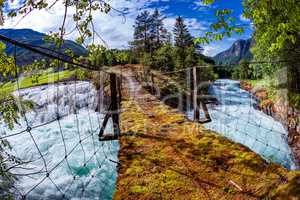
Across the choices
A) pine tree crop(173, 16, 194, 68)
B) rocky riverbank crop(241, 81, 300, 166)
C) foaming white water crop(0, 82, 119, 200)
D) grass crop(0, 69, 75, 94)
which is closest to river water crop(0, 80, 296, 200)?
foaming white water crop(0, 82, 119, 200)

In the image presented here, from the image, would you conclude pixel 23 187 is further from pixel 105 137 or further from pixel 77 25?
pixel 77 25

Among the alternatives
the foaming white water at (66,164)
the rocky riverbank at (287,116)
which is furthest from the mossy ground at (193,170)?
the rocky riverbank at (287,116)

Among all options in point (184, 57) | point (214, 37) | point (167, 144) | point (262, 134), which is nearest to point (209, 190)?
point (167, 144)

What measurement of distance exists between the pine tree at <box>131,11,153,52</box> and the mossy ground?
43.9 m

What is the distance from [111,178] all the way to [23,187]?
5.88ft

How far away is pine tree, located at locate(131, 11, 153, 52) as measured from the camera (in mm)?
48938

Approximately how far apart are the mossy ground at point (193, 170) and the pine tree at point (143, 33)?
1727 inches

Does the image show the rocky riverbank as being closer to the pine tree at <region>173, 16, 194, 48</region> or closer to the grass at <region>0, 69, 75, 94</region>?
the grass at <region>0, 69, 75, 94</region>

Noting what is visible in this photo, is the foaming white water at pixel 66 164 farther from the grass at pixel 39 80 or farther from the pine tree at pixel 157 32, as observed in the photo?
the pine tree at pixel 157 32

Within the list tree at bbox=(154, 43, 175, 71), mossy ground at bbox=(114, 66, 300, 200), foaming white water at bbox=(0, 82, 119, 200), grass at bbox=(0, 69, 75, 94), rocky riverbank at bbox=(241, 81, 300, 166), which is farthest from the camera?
tree at bbox=(154, 43, 175, 71)

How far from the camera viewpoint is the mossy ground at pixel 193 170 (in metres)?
3.56

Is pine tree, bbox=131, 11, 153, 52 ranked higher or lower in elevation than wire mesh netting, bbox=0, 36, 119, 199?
higher

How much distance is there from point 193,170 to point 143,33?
4752cm

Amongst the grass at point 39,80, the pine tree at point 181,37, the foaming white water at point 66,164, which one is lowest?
the foaming white water at point 66,164
